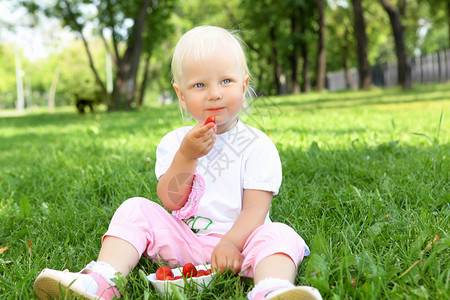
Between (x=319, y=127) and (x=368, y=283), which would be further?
(x=319, y=127)

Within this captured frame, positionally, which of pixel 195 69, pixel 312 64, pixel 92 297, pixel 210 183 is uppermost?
pixel 312 64

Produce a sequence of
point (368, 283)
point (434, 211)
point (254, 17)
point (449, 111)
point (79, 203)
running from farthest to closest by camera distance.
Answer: point (254, 17) < point (449, 111) < point (79, 203) < point (434, 211) < point (368, 283)

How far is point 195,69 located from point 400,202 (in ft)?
4.40

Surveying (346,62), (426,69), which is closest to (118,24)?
(426,69)

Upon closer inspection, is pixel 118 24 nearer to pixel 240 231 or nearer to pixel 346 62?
pixel 240 231

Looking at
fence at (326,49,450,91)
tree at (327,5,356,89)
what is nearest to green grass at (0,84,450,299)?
fence at (326,49,450,91)

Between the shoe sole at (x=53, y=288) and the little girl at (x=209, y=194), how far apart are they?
8 cm

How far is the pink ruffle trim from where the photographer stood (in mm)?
1759

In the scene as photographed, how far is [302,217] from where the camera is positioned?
2.08 m

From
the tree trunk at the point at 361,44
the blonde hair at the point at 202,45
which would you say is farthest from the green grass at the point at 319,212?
the tree trunk at the point at 361,44

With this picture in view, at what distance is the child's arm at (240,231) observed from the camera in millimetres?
1496

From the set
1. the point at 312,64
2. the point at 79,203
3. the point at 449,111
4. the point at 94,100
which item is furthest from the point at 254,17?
the point at 79,203

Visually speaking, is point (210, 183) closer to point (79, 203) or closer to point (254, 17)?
point (79, 203)

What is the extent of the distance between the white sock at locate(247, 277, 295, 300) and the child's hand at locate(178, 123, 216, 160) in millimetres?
555
